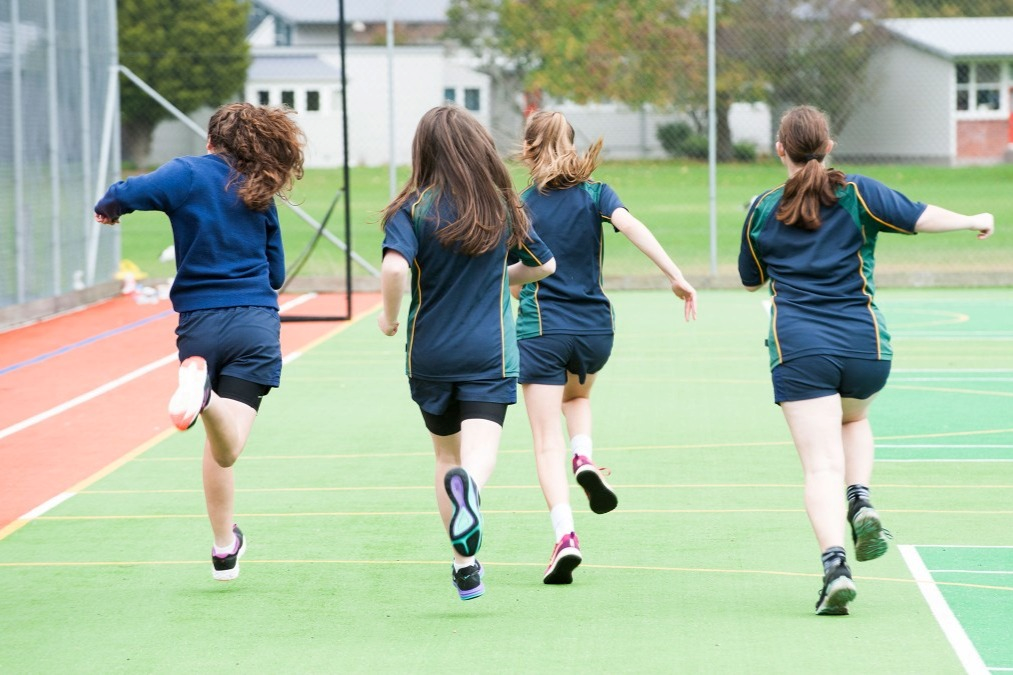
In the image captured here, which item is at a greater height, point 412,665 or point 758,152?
point 758,152

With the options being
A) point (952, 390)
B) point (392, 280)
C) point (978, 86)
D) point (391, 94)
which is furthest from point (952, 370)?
point (978, 86)

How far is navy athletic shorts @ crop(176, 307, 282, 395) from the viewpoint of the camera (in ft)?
18.3

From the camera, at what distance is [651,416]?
9.68m

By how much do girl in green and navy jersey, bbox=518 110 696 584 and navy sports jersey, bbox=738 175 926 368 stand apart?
63 cm

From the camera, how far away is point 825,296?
538 centimetres

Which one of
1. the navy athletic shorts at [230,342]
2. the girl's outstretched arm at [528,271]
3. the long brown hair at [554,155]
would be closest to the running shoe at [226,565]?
the navy athletic shorts at [230,342]

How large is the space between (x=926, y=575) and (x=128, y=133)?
1924 centimetres

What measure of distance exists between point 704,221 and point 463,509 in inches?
804

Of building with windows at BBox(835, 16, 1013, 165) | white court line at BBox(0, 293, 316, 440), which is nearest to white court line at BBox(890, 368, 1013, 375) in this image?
white court line at BBox(0, 293, 316, 440)

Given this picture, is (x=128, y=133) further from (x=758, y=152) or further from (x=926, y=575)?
(x=926, y=575)

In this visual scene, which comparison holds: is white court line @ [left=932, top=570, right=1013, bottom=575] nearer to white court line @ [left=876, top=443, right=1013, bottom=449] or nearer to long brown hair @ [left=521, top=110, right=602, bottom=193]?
long brown hair @ [left=521, top=110, right=602, bottom=193]

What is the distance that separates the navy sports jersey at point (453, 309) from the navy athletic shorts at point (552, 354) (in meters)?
0.74

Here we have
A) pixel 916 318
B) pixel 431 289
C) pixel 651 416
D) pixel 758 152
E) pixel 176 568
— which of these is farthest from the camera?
pixel 758 152

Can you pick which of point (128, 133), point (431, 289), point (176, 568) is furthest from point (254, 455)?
point (128, 133)
